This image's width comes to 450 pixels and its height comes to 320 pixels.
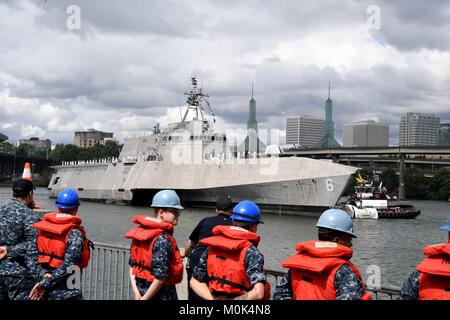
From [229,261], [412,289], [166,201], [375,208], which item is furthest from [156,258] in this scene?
[375,208]

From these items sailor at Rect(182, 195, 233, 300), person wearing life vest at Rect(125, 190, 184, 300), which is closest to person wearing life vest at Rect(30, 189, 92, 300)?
person wearing life vest at Rect(125, 190, 184, 300)

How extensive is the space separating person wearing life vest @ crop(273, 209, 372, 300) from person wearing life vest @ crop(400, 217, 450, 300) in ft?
1.18

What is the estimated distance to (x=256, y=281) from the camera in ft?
12.5

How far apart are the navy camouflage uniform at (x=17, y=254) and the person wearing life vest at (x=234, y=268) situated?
179 cm

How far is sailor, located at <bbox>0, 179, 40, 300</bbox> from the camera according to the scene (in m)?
4.90

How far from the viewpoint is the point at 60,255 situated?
4805 mm

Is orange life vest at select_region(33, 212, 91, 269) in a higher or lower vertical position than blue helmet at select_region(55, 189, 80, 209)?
lower

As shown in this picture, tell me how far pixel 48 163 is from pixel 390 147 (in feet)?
266

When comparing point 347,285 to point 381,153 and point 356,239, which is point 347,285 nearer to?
point 356,239

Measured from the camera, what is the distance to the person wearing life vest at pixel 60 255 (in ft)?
15.2

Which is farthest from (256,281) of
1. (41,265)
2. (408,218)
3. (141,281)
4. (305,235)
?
(408,218)

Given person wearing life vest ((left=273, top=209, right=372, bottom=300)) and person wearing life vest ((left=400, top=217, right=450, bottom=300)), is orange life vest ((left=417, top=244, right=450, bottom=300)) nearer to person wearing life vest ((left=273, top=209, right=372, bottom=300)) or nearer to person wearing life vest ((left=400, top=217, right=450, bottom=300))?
person wearing life vest ((left=400, top=217, right=450, bottom=300))

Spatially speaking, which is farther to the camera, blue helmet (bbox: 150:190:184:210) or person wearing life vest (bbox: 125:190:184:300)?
blue helmet (bbox: 150:190:184:210)
